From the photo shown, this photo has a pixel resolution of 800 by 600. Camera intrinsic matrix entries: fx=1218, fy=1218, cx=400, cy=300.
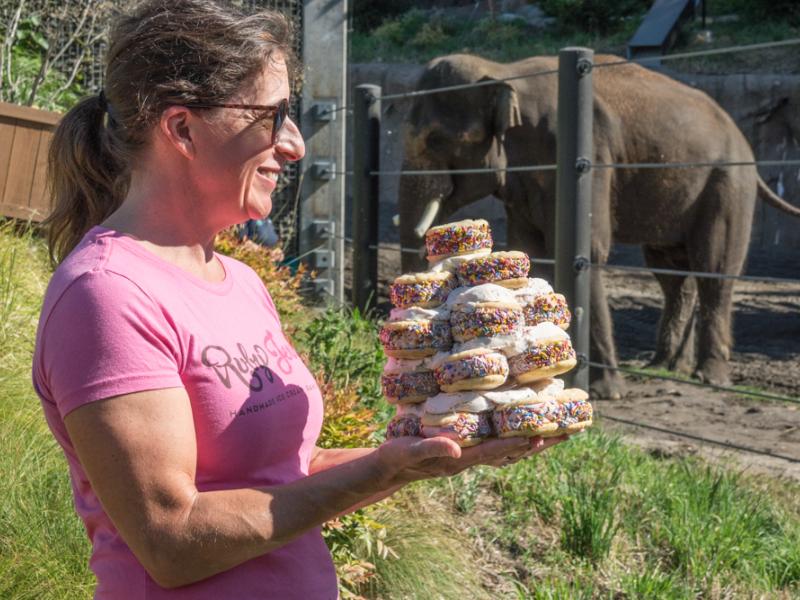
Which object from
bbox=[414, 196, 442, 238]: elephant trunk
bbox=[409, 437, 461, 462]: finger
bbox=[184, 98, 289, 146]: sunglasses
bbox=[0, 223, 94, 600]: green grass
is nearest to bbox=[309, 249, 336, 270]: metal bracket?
bbox=[414, 196, 442, 238]: elephant trunk

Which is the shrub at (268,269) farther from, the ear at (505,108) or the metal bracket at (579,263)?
the ear at (505,108)

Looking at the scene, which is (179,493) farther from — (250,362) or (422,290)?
(422,290)

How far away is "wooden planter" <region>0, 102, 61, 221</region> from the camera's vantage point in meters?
7.80

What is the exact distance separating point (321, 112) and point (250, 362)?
757 centimetres

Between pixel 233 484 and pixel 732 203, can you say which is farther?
pixel 732 203

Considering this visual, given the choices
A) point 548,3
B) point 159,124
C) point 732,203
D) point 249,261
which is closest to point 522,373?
point 159,124

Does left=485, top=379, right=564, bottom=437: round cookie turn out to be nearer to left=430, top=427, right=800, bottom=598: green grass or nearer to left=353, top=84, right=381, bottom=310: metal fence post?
left=430, top=427, right=800, bottom=598: green grass

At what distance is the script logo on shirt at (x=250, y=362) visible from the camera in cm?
191

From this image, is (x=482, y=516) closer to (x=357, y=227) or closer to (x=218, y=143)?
(x=218, y=143)

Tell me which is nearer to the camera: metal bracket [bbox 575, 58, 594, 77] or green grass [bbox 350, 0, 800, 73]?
metal bracket [bbox 575, 58, 594, 77]

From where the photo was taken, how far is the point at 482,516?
4.45 meters

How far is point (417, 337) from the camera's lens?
223 centimetres

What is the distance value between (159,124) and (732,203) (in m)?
8.59

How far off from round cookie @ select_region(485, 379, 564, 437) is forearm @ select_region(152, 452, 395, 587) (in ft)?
1.05
